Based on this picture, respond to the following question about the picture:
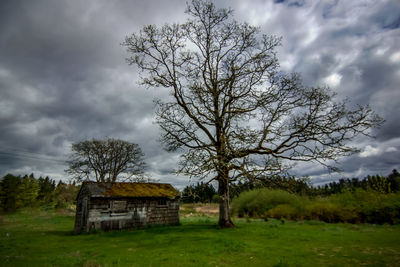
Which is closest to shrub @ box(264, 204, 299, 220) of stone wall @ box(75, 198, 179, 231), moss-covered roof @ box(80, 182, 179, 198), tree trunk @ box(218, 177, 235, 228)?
stone wall @ box(75, 198, 179, 231)

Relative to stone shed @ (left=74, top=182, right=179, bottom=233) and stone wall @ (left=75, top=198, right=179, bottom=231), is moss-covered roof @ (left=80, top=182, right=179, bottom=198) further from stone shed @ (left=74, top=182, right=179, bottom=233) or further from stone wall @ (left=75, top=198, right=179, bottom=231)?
stone wall @ (left=75, top=198, right=179, bottom=231)

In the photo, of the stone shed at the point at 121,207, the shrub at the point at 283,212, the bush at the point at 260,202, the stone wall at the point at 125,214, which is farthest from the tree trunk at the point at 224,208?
the shrub at the point at 283,212

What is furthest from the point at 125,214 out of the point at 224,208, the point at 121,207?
the point at 224,208

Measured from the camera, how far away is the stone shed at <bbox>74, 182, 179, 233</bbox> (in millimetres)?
20125

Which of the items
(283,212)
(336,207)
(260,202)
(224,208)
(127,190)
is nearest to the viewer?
(224,208)

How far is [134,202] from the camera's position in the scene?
2203 centimetres

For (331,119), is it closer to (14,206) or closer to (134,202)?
(134,202)

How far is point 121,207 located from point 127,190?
74.3 inches

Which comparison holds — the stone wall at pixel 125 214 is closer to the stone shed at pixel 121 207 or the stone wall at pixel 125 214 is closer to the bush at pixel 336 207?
the stone shed at pixel 121 207

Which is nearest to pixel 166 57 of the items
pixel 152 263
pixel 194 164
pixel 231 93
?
pixel 231 93

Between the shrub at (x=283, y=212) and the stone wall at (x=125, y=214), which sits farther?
the shrub at (x=283, y=212)

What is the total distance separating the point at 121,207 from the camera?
21.3 m

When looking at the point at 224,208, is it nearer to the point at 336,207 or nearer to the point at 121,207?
the point at 121,207

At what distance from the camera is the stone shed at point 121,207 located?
2012 centimetres
